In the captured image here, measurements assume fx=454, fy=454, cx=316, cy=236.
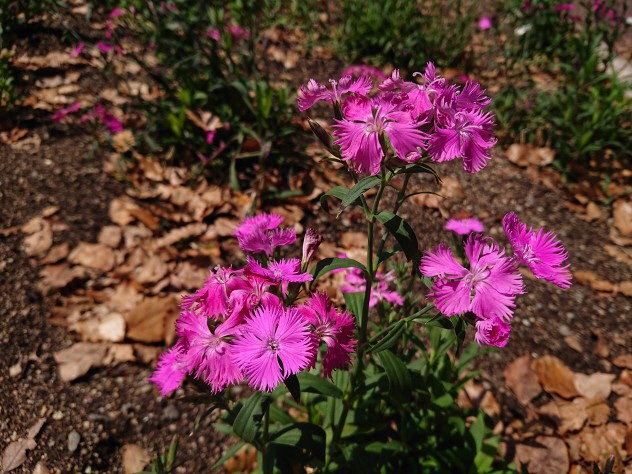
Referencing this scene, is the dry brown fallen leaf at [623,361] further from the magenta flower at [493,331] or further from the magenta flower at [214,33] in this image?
the magenta flower at [214,33]

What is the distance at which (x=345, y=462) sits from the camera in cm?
150

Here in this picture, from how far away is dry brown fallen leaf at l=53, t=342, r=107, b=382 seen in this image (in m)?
1.81

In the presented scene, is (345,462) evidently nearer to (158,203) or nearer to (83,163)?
(158,203)

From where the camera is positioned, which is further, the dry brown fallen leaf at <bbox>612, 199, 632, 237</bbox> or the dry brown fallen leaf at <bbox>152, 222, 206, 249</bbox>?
the dry brown fallen leaf at <bbox>612, 199, 632, 237</bbox>

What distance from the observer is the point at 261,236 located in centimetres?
120

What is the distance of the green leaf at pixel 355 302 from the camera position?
1420 millimetres

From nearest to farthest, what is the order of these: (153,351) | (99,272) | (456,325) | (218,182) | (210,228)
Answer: (456,325)
(153,351)
(99,272)
(210,228)
(218,182)

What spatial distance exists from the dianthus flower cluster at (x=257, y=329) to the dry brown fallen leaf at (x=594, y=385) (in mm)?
1476

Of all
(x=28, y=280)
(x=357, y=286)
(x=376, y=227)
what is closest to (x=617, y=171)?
(x=376, y=227)

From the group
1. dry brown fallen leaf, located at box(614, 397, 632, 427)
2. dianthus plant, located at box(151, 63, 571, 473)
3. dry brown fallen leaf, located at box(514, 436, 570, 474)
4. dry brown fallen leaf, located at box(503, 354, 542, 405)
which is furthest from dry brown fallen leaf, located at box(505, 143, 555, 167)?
dianthus plant, located at box(151, 63, 571, 473)

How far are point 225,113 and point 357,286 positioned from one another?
153 cm

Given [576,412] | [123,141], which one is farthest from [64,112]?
[576,412]

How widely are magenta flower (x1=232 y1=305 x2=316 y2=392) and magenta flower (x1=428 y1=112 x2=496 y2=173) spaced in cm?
48

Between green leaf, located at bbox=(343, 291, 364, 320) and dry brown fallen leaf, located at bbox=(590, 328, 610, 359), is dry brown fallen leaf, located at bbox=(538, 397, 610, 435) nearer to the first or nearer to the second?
dry brown fallen leaf, located at bbox=(590, 328, 610, 359)
